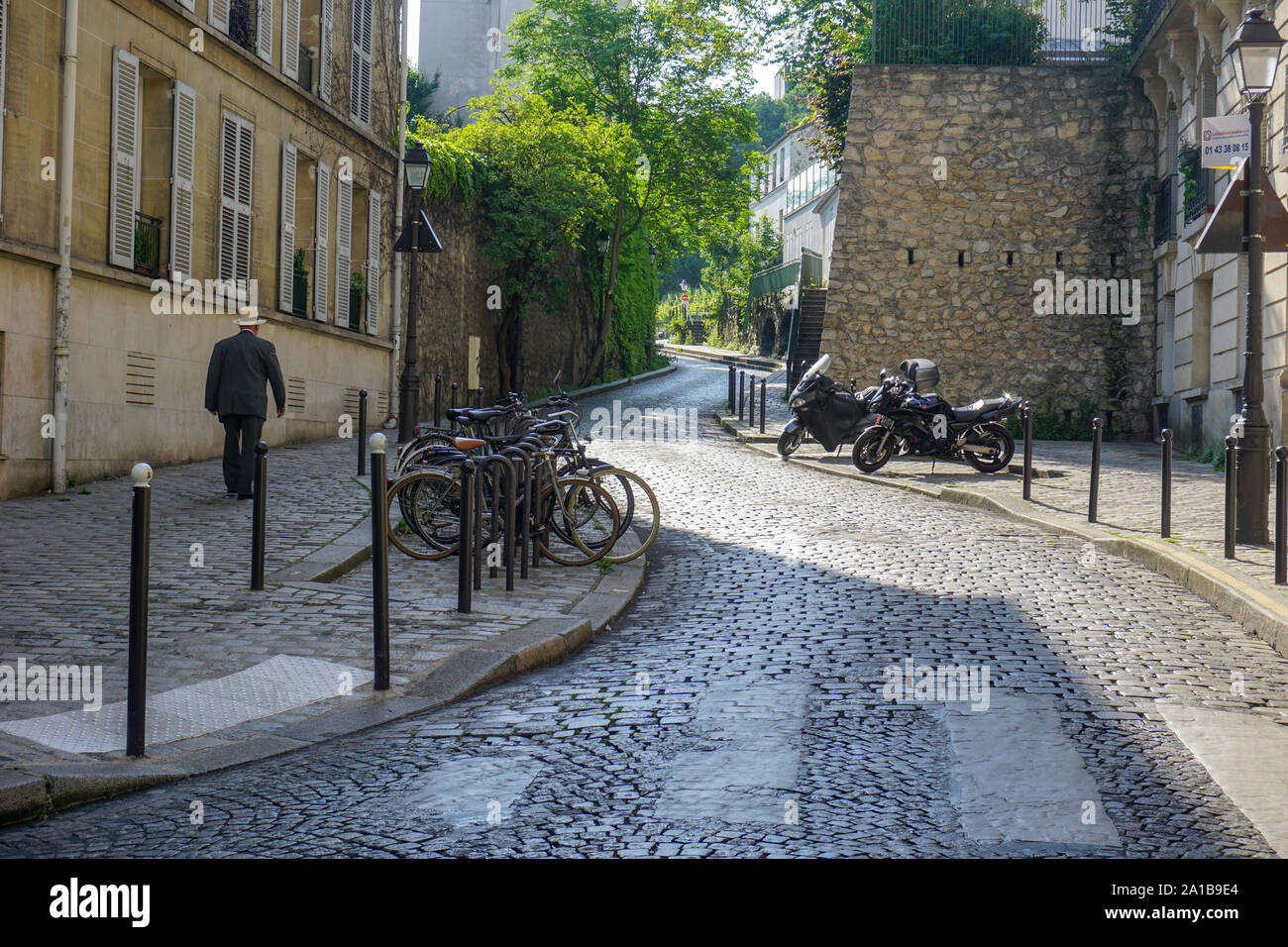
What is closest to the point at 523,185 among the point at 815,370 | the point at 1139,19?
the point at 815,370

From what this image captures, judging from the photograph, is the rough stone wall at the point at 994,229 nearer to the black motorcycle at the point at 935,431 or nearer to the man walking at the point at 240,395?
the black motorcycle at the point at 935,431

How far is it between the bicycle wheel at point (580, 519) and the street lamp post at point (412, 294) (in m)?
8.04

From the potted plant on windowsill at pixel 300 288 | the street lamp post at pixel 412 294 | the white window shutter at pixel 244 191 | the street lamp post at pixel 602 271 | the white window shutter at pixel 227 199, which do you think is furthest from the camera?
the street lamp post at pixel 602 271

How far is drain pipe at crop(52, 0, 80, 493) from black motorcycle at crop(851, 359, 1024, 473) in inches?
372

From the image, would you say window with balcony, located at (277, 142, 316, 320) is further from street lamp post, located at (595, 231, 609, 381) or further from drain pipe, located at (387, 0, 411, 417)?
street lamp post, located at (595, 231, 609, 381)

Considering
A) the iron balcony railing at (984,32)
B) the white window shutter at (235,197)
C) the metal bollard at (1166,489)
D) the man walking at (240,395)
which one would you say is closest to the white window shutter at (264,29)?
the white window shutter at (235,197)

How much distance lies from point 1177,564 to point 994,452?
8236mm

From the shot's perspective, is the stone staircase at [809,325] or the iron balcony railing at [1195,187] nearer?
the iron balcony railing at [1195,187]

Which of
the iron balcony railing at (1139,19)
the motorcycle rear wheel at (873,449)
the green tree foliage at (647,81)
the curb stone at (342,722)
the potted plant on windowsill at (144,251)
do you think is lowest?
the curb stone at (342,722)

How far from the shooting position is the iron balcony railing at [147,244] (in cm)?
1515

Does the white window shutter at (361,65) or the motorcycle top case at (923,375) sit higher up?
the white window shutter at (361,65)

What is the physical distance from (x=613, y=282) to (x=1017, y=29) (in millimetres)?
16149

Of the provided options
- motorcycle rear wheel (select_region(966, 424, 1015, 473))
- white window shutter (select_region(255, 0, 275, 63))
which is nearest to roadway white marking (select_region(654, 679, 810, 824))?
motorcycle rear wheel (select_region(966, 424, 1015, 473))

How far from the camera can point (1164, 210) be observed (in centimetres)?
2347
